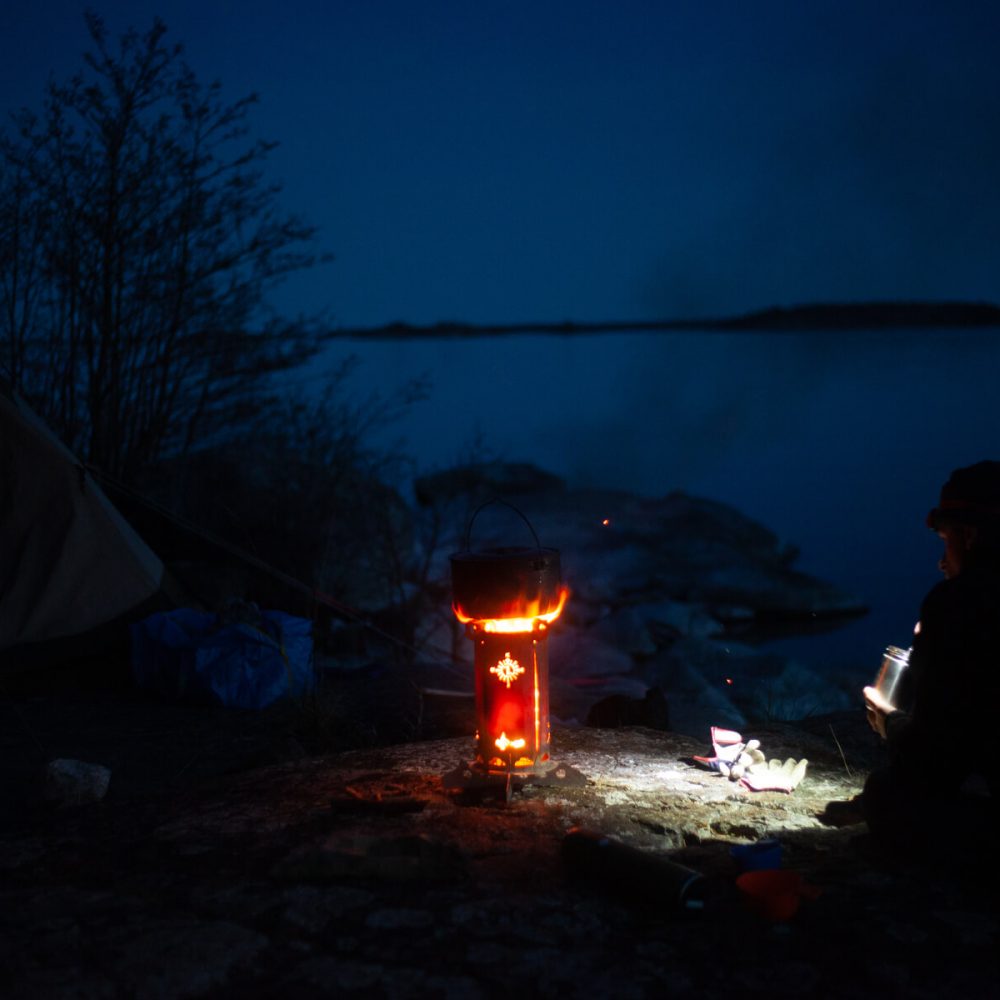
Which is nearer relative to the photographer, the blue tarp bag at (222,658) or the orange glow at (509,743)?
the orange glow at (509,743)

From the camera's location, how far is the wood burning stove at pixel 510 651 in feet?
12.9

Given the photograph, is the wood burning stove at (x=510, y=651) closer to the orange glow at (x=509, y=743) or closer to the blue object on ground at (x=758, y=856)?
the orange glow at (x=509, y=743)

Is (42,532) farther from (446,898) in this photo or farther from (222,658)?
(446,898)

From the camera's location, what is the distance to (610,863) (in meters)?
2.91

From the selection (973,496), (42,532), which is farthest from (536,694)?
(42,532)

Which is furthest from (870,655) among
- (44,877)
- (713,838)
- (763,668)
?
(44,877)

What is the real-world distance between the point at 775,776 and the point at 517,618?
110 centimetres

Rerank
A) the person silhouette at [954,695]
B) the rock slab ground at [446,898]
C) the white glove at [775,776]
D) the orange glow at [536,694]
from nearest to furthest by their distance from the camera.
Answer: the rock slab ground at [446,898] → the person silhouette at [954,695] → the white glove at [775,776] → the orange glow at [536,694]

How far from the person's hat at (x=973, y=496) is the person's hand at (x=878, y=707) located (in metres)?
0.70

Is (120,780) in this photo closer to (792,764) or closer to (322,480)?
(792,764)

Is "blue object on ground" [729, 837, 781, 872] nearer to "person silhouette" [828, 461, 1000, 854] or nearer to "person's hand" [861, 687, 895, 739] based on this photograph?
"person silhouette" [828, 461, 1000, 854]

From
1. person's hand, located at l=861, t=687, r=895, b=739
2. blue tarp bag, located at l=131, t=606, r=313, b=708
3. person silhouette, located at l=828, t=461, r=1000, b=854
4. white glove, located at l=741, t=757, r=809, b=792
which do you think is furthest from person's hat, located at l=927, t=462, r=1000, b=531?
blue tarp bag, located at l=131, t=606, r=313, b=708

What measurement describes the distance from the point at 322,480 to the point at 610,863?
6.10 m

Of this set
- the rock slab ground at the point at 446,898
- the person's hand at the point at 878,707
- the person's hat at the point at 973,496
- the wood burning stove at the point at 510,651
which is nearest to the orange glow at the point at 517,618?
the wood burning stove at the point at 510,651
